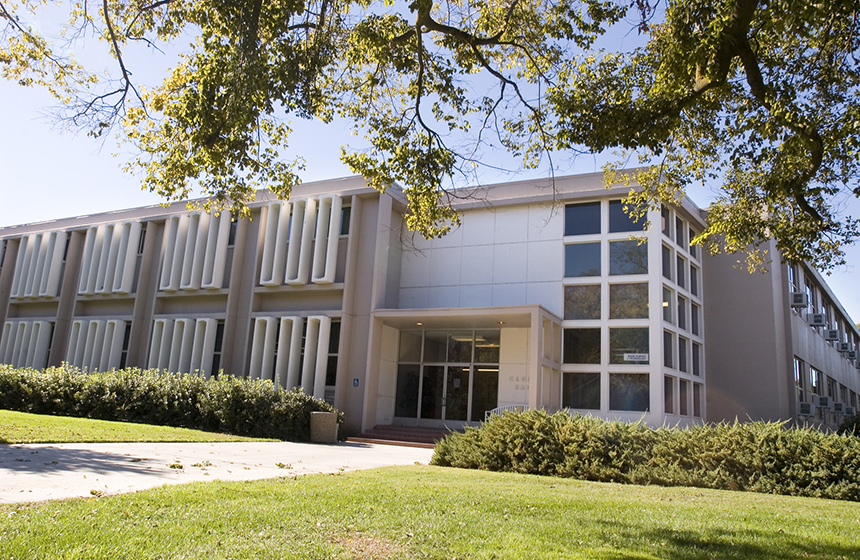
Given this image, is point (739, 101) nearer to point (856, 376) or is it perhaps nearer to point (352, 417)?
point (352, 417)

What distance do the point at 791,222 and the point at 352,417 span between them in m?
15.3

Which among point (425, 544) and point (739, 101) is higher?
point (739, 101)

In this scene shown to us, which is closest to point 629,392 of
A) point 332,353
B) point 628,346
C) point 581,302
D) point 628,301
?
point 628,346

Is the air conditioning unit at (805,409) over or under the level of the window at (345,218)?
under

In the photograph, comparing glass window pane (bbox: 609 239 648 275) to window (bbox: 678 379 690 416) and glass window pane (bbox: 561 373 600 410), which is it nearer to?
glass window pane (bbox: 561 373 600 410)

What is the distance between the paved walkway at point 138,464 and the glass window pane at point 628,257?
1058 centimetres

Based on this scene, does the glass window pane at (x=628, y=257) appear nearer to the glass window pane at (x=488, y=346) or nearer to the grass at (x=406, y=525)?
the glass window pane at (x=488, y=346)

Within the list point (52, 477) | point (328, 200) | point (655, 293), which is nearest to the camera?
point (52, 477)

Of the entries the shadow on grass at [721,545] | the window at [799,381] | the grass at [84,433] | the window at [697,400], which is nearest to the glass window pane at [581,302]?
the window at [697,400]

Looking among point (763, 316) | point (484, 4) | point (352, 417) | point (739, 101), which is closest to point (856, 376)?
point (763, 316)

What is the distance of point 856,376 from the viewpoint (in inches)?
1797

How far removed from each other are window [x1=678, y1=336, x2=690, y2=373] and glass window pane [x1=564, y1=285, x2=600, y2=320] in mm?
3596

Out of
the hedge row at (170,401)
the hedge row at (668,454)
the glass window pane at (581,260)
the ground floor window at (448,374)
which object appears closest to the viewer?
the hedge row at (668,454)

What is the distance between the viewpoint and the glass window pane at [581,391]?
22672mm
